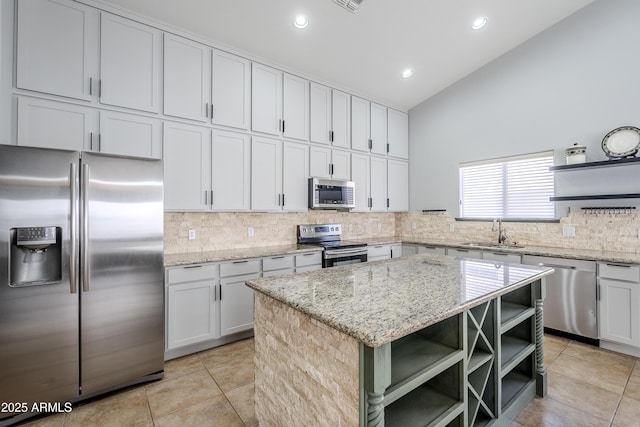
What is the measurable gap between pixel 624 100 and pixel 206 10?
4.43 m

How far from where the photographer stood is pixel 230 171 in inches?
132

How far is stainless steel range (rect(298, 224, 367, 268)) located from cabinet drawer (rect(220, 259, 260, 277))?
93 centimetres

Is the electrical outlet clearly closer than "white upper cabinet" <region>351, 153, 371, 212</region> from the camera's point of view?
Yes

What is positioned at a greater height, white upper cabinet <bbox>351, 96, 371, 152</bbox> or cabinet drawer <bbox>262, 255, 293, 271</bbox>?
white upper cabinet <bbox>351, 96, 371, 152</bbox>

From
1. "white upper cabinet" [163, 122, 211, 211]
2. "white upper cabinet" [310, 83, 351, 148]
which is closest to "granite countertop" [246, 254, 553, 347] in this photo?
"white upper cabinet" [163, 122, 211, 211]

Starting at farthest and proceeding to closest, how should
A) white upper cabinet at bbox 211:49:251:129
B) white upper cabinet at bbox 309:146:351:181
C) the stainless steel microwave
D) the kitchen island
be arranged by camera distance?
white upper cabinet at bbox 309:146:351:181
the stainless steel microwave
white upper cabinet at bbox 211:49:251:129
the kitchen island

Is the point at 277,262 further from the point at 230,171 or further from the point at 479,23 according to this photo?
the point at 479,23

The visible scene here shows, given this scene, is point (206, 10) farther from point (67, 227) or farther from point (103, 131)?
point (67, 227)

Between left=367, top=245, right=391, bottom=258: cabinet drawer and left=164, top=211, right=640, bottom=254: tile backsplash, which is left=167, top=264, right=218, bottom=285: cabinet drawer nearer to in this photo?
left=164, top=211, right=640, bottom=254: tile backsplash

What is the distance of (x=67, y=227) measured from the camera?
2059mm

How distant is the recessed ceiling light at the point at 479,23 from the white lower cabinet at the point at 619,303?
2892mm

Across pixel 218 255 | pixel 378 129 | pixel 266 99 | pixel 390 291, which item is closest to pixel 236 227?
pixel 218 255

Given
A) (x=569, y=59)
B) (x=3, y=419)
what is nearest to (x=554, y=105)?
(x=569, y=59)

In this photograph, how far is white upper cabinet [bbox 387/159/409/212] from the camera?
5.11 metres
